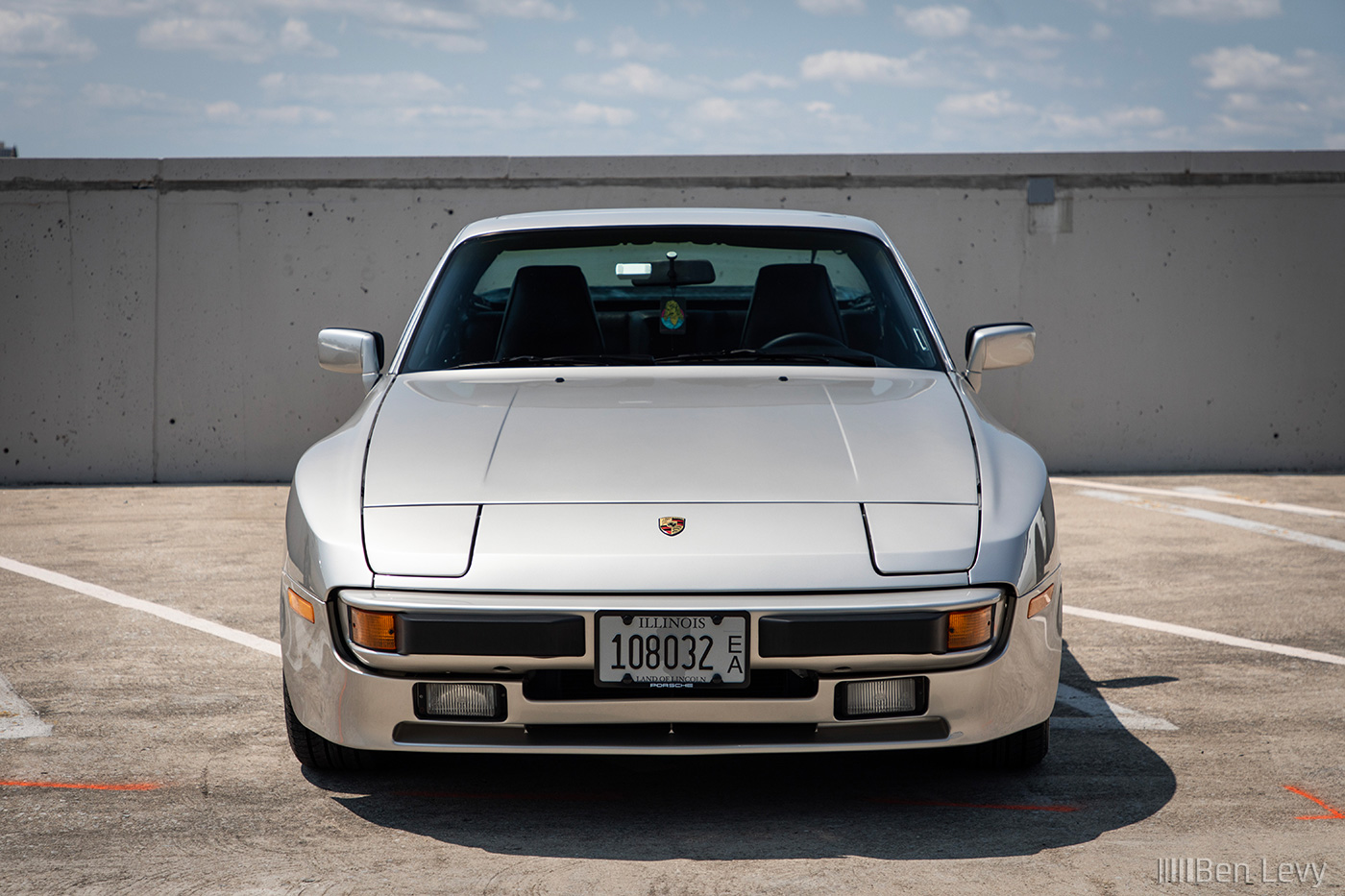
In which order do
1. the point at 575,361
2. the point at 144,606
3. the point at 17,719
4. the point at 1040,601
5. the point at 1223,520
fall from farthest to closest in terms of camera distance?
the point at 1223,520 < the point at 144,606 < the point at 575,361 < the point at 17,719 < the point at 1040,601

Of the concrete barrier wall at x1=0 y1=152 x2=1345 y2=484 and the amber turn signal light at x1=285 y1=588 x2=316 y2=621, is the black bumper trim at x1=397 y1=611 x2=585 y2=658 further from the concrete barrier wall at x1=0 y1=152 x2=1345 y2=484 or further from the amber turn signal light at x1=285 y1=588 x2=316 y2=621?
the concrete barrier wall at x1=0 y1=152 x2=1345 y2=484

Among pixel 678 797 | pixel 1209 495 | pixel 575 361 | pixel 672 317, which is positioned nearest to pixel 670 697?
pixel 678 797

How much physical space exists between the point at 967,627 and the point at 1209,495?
19.9 ft

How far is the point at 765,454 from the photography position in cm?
295

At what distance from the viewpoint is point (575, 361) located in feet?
12.0

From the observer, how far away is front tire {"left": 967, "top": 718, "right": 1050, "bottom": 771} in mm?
3031

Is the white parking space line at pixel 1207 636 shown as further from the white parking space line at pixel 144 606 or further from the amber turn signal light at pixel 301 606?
the white parking space line at pixel 144 606

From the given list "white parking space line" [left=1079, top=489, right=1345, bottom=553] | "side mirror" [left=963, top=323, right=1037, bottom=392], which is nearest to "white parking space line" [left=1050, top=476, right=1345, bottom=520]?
"white parking space line" [left=1079, top=489, right=1345, bottom=553]

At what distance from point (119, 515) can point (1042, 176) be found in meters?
6.47

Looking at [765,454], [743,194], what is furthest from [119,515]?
[765,454]

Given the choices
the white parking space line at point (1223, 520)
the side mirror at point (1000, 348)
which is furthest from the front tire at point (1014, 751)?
the white parking space line at point (1223, 520)

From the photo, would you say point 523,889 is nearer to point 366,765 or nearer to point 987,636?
→ point 366,765

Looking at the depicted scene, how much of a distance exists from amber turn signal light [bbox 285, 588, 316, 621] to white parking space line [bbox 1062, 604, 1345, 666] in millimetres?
2631

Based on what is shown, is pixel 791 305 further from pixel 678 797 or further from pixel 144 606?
pixel 144 606
